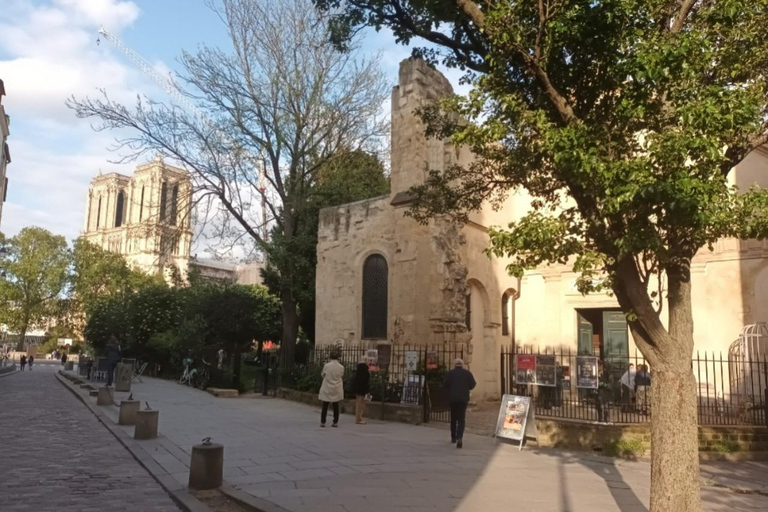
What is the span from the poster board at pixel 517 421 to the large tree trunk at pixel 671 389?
18.5ft

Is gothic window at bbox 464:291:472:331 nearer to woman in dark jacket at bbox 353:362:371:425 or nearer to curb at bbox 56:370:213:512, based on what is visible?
woman in dark jacket at bbox 353:362:371:425

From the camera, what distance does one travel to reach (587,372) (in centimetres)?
1161

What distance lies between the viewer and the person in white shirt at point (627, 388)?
12.0 m

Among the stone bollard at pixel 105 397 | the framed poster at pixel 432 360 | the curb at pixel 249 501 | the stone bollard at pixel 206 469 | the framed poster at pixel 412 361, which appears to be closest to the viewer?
the curb at pixel 249 501

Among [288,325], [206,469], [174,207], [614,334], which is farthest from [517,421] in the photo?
[174,207]

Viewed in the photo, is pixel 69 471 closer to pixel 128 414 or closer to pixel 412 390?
pixel 128 414

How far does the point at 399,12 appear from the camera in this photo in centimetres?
742

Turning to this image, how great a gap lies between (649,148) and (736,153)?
1.51 meters

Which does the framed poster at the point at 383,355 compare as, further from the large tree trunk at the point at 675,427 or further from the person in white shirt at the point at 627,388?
the large tree trunk at the point at 675,427

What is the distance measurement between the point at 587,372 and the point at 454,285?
6.43 meters

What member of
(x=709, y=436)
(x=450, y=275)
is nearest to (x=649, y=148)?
(x=709, y=436)

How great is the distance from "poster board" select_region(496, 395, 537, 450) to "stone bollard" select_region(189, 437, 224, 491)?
226 inches

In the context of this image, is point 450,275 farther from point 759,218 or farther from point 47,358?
point 47,358

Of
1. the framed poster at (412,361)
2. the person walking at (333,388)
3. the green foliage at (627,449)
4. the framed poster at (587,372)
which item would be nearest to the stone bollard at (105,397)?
the person walking at (333,388)
